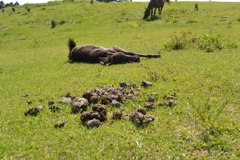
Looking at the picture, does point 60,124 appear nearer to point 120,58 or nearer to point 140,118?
point 140,118

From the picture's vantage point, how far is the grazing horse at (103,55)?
8.47 meters

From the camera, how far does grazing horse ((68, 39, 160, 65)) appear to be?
8469 millimetres

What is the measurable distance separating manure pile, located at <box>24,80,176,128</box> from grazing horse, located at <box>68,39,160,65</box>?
3102 mm

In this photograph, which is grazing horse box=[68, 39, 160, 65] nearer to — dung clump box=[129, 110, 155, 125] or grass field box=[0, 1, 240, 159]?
grass field box=[0, 1, 240, 159]

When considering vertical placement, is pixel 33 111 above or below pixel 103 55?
below

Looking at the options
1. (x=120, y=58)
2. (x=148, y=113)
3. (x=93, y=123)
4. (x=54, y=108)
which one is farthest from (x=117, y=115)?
(x=120, y=58)

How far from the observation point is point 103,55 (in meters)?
8.90

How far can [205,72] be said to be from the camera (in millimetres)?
6266

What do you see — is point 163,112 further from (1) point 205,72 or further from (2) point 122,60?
(2) point 122,60

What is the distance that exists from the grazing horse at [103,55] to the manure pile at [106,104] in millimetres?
3102

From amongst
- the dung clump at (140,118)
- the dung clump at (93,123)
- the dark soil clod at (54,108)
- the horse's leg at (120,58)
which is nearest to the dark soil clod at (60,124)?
the dung clump at (93,123)

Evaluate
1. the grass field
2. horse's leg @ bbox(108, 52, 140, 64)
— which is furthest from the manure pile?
horse's leg @ bbox(108, 52, 140, 64)

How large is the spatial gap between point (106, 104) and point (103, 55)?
4593 millimetres

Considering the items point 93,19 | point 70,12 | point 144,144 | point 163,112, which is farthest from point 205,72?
point 70,12
